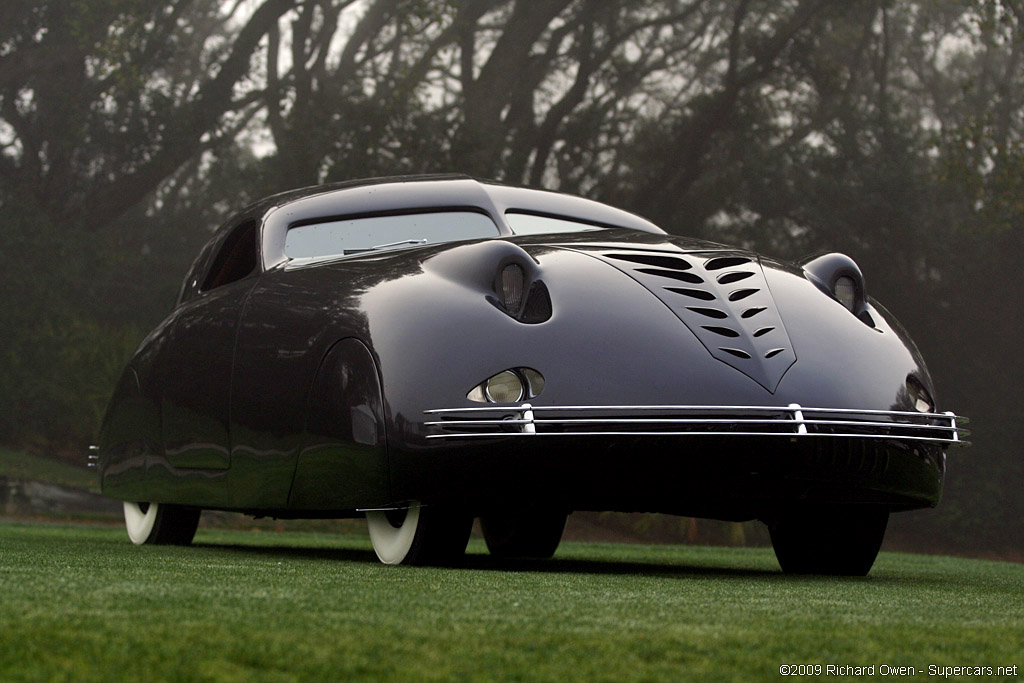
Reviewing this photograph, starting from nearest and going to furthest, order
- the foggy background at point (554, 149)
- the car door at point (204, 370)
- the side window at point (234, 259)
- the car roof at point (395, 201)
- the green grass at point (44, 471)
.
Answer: the car door at point (204, 370)
the car roof at point (395, 201)
the side window at point (234, 259)
the green grass at point (44, 471)
the foggy background at point (554, 149)

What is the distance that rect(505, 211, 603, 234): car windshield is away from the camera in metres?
5.52

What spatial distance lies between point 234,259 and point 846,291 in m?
2.69

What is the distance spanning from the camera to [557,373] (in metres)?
4.03

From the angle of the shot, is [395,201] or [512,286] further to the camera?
[395,201]

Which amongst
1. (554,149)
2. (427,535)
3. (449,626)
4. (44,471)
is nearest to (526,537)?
(427,535)

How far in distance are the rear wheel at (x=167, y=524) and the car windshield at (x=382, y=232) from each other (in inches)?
59.5

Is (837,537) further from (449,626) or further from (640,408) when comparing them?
(449,626)

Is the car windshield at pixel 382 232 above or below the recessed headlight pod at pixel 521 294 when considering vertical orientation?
above

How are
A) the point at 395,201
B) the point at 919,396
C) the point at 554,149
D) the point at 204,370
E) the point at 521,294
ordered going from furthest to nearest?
the point at 554,149, the point at 395,201, the point at 204,370, the point at 919,396, the point at 521,294

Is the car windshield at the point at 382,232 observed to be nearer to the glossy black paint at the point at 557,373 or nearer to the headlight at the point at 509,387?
the glossy black paint at the point at 557,373

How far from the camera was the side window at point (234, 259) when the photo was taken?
19.4 feet

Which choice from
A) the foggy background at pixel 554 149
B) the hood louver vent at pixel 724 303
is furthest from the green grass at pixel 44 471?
the hood louver vent at pixel 724 303

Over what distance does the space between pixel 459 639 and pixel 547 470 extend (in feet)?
5.63

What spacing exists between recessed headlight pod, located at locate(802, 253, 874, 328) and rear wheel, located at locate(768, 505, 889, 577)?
2.42 ft
